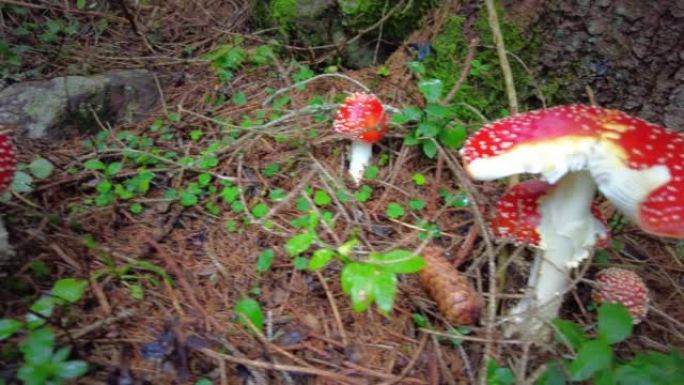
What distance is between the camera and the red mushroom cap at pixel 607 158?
1585 mm

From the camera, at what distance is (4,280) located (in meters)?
2.15

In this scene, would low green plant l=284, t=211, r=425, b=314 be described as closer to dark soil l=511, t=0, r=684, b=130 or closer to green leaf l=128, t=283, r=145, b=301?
green leaf l=128, t=283, r=145, b=301

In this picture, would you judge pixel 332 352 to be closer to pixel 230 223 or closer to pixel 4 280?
pixel 230 223

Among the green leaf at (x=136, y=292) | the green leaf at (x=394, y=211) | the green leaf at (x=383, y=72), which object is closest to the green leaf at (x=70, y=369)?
the green leaf at (x=136, y=292)

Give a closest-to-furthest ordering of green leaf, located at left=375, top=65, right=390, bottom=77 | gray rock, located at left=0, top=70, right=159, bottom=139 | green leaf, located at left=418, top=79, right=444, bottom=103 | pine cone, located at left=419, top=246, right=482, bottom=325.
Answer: pine cone, located at left=419, top=246, right=482, bottom=325 < green leaf, located at left=418, top=79, right=444, bottom=103 < gray rock, located at left=0, top=70, right=159, bottom=139 < green leaf, located at left=375, top=65, right=390, bottom=77

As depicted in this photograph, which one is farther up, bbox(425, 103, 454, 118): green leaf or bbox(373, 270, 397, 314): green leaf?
bbox(425, 103, 454, 118): green leaf

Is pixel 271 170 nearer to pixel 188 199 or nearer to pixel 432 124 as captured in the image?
pixel 188 199

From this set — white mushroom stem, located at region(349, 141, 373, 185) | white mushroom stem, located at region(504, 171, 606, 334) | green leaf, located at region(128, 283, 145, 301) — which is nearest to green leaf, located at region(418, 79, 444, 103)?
white mushroom stem, located at region(349, 141, 373, 185)

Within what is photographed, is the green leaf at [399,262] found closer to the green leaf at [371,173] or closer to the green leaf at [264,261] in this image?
the green leaf at [264,261]

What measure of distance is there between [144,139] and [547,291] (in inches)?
88.0

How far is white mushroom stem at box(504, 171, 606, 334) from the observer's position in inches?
73.4

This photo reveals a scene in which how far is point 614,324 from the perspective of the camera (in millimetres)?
1741

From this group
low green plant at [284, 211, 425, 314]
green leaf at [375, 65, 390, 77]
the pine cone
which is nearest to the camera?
low green plant at [284, 211, 425, 314]

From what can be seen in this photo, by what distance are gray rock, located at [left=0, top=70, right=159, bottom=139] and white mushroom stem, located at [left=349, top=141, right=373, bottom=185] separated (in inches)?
55.7
